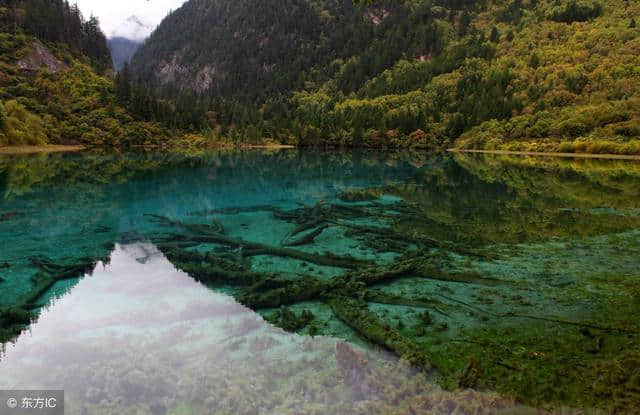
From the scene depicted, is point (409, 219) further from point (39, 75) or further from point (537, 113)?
point (39, 75)

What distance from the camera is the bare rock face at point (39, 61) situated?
95.0 m

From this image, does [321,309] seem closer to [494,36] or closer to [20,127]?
[20,127]

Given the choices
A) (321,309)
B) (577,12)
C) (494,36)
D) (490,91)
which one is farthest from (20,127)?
(577,12)

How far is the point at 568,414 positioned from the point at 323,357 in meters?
3.57

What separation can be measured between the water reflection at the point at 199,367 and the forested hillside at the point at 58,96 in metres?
68.1

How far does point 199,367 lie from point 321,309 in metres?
3.20

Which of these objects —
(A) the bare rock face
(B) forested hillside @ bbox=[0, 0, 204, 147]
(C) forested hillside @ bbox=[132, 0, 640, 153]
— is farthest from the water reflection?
(A) the bare rock face

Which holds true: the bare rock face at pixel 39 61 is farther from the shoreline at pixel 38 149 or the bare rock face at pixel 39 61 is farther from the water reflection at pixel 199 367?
the water reflection at pixel 199 367

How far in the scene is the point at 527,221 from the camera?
1788 cm

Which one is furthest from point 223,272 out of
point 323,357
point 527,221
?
point 527,221

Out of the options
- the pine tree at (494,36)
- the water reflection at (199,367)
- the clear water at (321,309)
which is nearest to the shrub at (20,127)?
the clear water at (321,309)

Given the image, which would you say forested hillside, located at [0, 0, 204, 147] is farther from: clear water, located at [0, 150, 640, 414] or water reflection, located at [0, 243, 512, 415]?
water reflection, located at [0, 243, 512, 415]

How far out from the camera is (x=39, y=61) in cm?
9912

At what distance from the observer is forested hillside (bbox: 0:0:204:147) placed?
247ft
